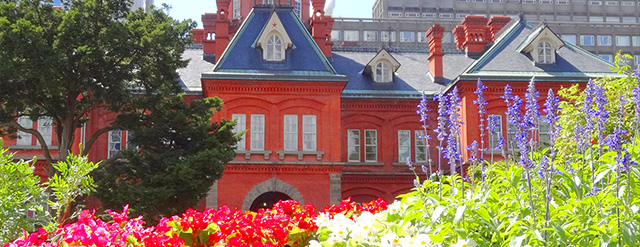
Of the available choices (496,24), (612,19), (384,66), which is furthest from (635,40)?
(384,66)

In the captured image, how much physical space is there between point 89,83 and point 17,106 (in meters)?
2.33

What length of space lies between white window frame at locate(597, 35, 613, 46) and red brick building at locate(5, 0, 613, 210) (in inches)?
1708

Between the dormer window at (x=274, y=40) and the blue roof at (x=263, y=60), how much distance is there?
0.25 meters

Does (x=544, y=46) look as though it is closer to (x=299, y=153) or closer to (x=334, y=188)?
(x=334, y=188)

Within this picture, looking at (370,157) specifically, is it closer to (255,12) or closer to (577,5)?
(255,12)

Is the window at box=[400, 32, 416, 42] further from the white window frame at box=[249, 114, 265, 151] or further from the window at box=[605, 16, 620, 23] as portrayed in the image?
the white window frame at box=[249, 114, 265, 151]

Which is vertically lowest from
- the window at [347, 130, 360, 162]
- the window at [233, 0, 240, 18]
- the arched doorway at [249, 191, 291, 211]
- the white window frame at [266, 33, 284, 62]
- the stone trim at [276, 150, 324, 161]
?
the arched doorway at [249, 191, 291, 211]

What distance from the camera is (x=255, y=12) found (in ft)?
103

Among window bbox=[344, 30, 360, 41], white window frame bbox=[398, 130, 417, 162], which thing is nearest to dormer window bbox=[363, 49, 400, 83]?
white window frame bbox=[398, 130, 417, 162]

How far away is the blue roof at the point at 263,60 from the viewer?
28.9m

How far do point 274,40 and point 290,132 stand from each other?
3.74 metres

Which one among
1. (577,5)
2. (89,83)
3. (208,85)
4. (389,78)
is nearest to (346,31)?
(577,5)

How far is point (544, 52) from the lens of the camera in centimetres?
3080

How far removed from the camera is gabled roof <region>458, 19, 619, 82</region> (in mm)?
29344
